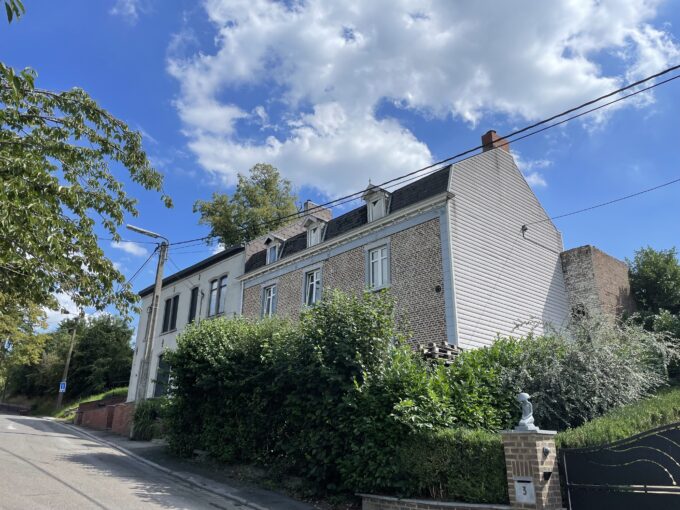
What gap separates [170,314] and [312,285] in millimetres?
13125

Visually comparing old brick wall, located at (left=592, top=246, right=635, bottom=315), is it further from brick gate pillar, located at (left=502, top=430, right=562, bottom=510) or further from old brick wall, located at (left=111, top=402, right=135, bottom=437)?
old brick wall, located at (left=111, top=402, right=135, bottom=437)

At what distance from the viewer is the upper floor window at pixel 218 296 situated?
25672 mm

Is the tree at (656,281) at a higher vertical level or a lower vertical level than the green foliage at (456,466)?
higher

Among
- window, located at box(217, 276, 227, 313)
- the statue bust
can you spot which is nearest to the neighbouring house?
window, located at box(217, 276, 227, 313)

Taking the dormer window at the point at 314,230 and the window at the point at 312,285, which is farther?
the dormer window at the point at 314,230

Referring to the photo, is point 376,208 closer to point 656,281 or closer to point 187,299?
point 656,281

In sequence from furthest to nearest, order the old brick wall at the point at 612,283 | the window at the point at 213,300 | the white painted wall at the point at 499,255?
the window at the point at 213,300
the old brick wall at the point at 612,283
the white painted wall at the point at 499,255

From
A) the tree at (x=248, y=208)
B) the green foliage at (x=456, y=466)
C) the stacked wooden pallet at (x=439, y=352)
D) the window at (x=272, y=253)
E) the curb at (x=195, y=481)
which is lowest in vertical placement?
the curb at (x=195, y=481)

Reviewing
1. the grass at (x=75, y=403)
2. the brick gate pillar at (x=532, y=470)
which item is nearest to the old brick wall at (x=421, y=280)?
the brick gate pillar at (x=532, y=470)

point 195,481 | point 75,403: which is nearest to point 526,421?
point 195,481

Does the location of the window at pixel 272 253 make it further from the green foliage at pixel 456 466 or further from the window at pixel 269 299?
the green foliage at pixel 456 466

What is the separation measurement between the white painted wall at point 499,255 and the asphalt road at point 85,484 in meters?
8.22

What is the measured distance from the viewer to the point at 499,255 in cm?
1747

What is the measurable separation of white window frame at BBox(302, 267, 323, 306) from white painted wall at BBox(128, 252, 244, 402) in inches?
187
